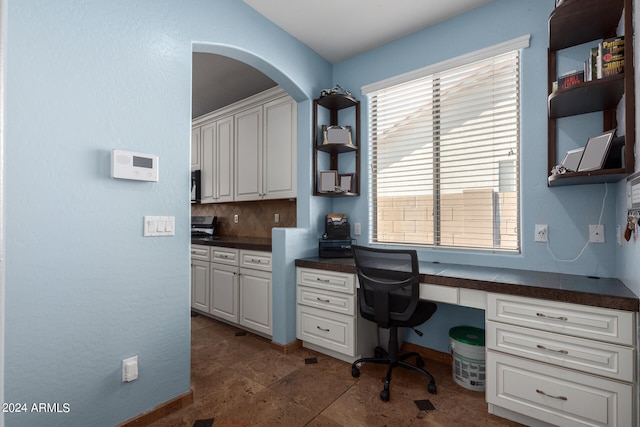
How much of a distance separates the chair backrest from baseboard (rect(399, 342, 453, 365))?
774 millimetres

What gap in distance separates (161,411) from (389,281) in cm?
160

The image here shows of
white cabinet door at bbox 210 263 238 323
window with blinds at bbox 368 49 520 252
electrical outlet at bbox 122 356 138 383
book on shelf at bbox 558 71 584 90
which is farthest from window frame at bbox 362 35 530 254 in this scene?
electrical outlet at bbox 122 356 138 383

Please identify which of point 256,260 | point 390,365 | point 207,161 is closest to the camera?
point 390,365

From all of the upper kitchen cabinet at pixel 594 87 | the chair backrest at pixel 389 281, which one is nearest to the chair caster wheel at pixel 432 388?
the chair backrest at pixel 389 281

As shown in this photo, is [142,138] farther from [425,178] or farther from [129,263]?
[425,178]

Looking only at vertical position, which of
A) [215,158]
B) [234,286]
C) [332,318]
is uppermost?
[215,158]

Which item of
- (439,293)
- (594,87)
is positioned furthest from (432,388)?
(594,87)

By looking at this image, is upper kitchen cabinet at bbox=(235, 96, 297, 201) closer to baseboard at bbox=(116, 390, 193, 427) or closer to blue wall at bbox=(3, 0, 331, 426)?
blue wall at bbox=(3, 0, 331, 426)

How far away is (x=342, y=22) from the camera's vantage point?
266 cm

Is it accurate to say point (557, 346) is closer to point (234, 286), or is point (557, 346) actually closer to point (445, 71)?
point (445, 71)

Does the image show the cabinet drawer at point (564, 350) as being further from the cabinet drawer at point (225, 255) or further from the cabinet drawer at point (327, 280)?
the cabinet drawer at point (225, 255)

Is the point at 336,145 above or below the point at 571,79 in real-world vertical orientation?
below

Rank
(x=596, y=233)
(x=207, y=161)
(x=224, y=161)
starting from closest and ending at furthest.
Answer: (x=596, y=233), (x=224, y=161), (x=207, y=161)

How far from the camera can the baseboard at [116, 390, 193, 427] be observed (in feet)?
5.86
